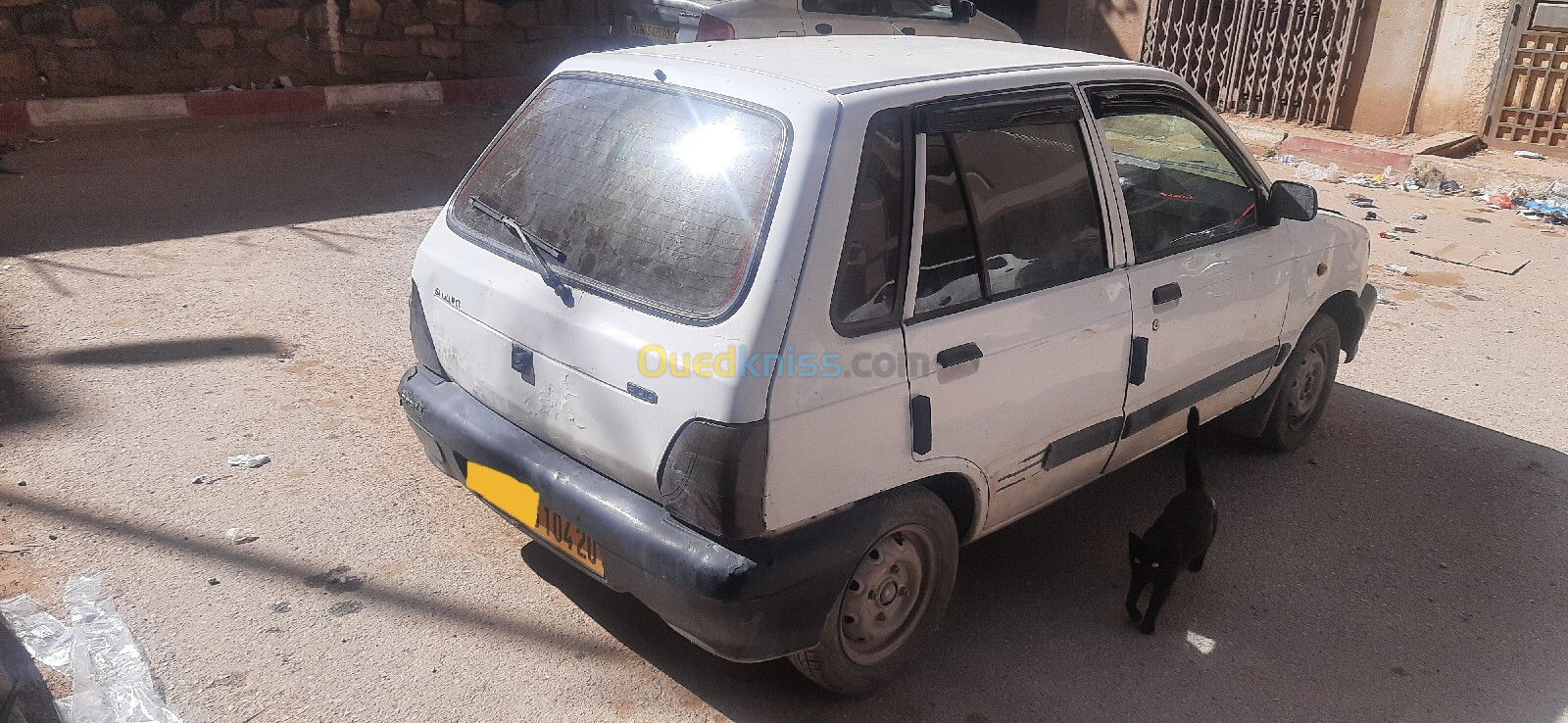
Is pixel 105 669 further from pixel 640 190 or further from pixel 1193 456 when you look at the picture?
pixel 1193 456

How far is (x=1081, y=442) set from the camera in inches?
128

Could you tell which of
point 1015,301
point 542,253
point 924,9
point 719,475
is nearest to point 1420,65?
point 924,9

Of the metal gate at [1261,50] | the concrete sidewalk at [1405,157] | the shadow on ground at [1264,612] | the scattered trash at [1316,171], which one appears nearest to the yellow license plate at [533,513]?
the shadow on ground at [1264,612]

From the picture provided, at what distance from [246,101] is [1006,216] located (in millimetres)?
8258

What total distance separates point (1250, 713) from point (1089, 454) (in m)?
0.85

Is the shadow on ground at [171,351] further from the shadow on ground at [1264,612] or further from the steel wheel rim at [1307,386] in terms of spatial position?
the steel wheel rim at [1307,386]

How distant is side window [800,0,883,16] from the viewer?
8703 millimetres

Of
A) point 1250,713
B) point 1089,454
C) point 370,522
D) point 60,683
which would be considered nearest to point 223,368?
point 370,522

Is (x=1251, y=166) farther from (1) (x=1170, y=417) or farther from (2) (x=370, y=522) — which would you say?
(2) (x=370, y=522)

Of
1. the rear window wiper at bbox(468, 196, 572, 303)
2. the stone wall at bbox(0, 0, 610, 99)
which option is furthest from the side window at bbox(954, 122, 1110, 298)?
the stone wall at bbox(0, 0, 610, 99)

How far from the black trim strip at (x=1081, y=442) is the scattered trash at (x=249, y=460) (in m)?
2.77

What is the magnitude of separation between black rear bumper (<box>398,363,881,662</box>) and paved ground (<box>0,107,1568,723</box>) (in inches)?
17.2

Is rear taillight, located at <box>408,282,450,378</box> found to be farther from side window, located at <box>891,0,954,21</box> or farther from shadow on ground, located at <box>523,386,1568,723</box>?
side window, located at <box>891,0,954,21</box>

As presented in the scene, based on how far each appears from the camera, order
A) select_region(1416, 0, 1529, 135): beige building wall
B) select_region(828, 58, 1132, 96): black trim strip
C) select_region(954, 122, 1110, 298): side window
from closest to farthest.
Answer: select_region(828, 58, 1132, 96): black trim strip < select_region(954, 122, 1110, 298): side window < select_region(1416, 0, 1529, 135): beige building wall
